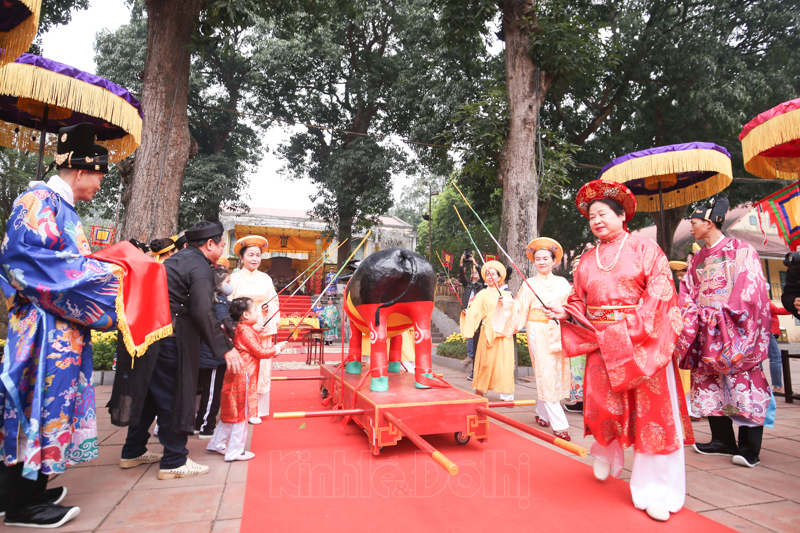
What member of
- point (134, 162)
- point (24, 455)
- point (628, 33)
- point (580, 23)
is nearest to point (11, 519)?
point (24, 455)

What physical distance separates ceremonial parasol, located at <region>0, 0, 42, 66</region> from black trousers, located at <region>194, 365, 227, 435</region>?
2691mm

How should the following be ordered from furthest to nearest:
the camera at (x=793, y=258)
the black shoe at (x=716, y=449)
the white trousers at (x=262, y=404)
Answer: the white trousers at (x=262, y=404)
the black shoe at (x=716, y=449)
the camera at (x=793, y=258)

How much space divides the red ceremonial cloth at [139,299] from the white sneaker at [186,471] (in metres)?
1.00

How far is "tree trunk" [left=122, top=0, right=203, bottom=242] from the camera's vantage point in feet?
20.0

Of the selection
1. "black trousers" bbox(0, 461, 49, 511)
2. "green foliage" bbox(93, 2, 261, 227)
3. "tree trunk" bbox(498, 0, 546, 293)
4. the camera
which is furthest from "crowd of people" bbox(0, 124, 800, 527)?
"green foliage" bbox(93, 2, 261, 227)

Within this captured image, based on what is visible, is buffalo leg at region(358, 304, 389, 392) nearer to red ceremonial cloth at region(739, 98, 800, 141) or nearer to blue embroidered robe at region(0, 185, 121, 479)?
blue embroidered robe at region(0, 185, 121, 479)

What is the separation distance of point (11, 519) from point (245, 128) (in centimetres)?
1688

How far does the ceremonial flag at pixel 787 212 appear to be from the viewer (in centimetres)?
357

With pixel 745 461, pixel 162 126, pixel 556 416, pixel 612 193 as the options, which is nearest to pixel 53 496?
pixel 556 416

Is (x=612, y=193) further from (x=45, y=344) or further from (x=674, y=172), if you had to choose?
(x=45, y=344)

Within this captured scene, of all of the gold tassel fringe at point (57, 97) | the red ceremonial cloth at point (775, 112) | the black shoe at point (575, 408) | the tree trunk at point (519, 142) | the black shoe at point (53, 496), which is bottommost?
the black shoe at point (575, 408)

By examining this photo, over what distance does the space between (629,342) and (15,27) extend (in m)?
3.89

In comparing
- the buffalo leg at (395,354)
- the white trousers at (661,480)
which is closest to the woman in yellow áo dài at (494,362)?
the buffalo leg at (395,354)

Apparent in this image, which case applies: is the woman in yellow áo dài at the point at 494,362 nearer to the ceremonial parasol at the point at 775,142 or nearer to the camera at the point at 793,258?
the camera at the point at 793,258
